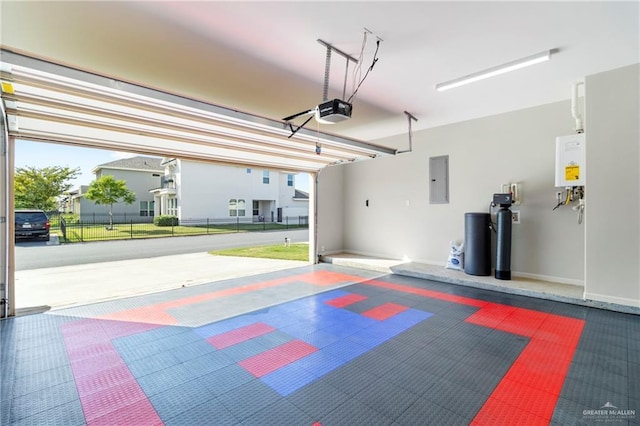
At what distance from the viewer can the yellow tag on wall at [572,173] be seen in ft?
14.6

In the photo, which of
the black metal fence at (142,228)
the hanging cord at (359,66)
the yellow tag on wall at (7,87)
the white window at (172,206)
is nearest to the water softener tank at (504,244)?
the hanging cord at (359,66)

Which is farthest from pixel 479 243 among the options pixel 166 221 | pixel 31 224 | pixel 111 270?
pixel 166 221

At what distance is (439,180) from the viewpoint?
22.7 ft

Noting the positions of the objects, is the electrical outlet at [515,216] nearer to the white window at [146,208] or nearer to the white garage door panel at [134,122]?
the white garage door panel at [134,122]

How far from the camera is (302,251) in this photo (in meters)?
10.3

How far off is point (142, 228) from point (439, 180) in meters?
17.7

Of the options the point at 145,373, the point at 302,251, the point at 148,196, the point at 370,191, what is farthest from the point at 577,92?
the point at 148,196

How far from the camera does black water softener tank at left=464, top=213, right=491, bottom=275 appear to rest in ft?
18.7

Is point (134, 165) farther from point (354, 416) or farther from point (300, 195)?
point (354, 416)

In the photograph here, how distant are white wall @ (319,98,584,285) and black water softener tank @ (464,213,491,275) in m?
0.49

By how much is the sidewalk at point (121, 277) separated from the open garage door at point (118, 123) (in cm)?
97

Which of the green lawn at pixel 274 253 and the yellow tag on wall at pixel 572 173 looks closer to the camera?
the yellow tag on wall at pixel 572 173

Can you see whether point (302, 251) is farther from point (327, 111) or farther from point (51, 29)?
point (51, 29)

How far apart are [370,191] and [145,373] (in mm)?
6753
